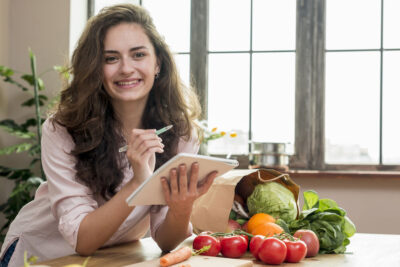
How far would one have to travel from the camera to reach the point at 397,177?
3512 millimetres

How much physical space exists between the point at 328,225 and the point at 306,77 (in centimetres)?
245

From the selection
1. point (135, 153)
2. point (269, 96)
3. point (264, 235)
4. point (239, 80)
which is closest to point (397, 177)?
point (269, 96)

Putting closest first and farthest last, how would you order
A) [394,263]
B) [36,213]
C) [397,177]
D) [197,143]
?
1. [394,263]
2. [36,213]
3. [197,143]
4. [397,177]

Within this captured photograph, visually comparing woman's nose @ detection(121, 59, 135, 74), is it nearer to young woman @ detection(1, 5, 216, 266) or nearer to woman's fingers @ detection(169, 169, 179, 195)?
young woman @ detection(1, 5, 216, 266)

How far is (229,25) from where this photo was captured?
4.11 meters

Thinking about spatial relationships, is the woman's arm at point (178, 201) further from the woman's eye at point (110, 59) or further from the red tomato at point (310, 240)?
the woman's eye at point (110, 59)

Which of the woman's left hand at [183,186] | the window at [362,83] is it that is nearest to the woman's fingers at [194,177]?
the woman's left hand at [183,186]

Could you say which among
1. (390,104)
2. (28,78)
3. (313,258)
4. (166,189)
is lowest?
(313,258)

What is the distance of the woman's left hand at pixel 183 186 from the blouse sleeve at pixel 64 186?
0.92ft

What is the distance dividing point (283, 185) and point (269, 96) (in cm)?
231

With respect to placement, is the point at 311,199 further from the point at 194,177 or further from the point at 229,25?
the point at 229,25

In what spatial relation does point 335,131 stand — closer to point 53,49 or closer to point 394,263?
point 53,49

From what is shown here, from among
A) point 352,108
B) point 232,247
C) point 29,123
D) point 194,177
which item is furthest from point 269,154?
point 194,177

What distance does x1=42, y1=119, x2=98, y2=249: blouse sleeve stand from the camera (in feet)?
4.88
